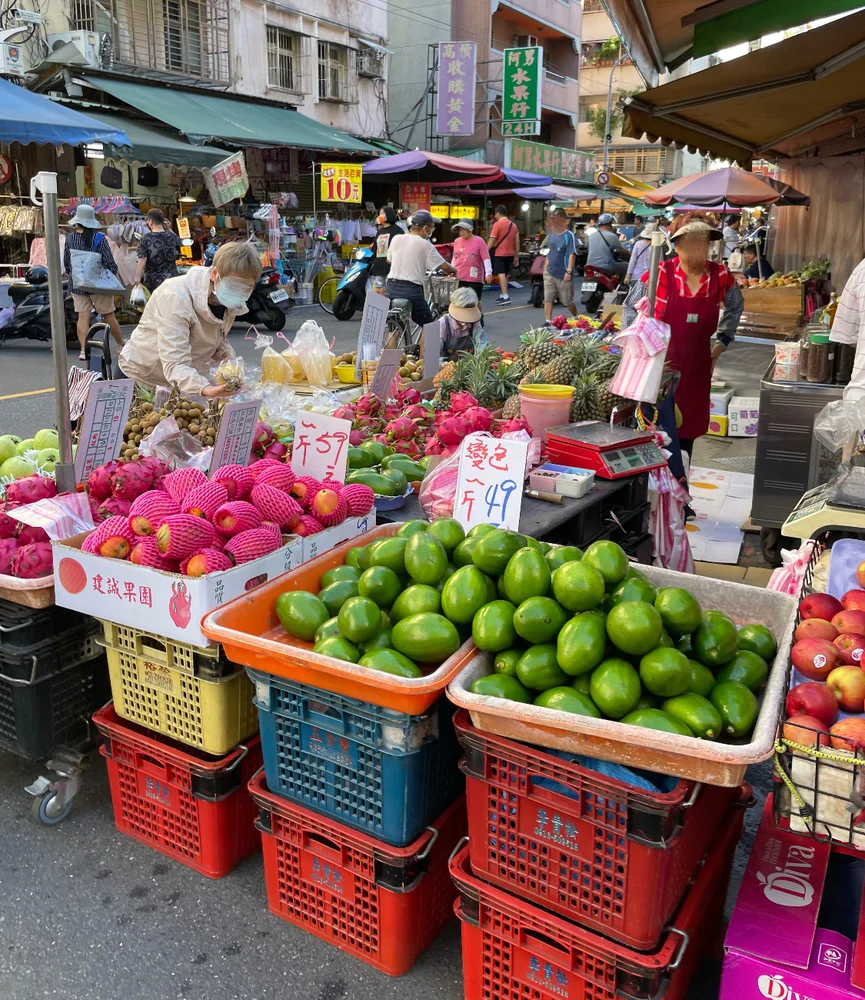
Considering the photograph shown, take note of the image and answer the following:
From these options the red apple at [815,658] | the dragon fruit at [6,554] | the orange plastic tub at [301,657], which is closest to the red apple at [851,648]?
the red apple at [815,658]

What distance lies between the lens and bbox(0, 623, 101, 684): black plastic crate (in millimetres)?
2660

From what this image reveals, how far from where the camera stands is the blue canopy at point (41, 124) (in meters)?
11.8

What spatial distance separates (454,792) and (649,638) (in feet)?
A: 2.50

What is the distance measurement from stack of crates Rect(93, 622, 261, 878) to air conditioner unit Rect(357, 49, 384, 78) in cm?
2352

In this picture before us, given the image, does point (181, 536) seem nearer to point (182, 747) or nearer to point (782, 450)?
point (182, 747)

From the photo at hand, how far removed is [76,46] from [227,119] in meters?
3.13

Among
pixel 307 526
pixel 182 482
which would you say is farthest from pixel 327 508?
pixel 182 482

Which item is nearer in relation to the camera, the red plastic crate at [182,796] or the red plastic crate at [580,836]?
the red plastic crate at [580,836]

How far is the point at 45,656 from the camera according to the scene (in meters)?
2.71

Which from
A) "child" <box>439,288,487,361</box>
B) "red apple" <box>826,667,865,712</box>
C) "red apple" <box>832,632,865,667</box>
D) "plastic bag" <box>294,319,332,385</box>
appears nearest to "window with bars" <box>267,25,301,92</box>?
"child" <box>439,288,487,361</box>

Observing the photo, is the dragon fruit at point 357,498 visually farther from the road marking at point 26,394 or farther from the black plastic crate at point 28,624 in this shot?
the road marking at point 26,394

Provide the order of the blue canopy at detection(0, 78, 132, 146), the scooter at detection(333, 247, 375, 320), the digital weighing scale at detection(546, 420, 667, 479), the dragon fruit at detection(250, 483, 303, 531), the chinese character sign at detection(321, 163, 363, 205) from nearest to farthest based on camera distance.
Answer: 1. the dragon fruit at detection(250, 483, 303, 531)
2. the digital weighing scale at detection(546, 420, 667, 479)
3. the blue canopy at detection(0, 78, 132, 146)
4. the scooter at detection(333, 247, 375, 320)
5. the chinese character sign at detection(321, 163, 363, 205)

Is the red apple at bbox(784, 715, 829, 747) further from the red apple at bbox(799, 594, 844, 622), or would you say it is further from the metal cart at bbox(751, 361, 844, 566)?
the metal cart at bbox(751, 361, 844, 566)

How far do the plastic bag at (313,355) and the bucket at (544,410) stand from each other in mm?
1823
